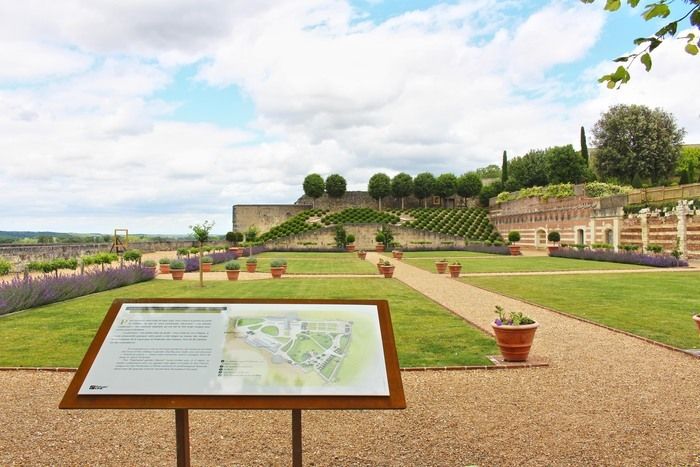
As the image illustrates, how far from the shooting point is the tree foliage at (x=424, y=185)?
65000mm

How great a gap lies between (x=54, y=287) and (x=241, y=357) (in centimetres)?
1278

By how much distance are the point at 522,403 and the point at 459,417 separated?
35.9 inches

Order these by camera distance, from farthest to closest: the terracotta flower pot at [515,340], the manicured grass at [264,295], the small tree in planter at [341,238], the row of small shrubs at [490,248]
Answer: the small tree in planter at [341,238], the row of small shrubs at [490,248], the manicured grass at [264,295], the terracotta flower pot at [515,340]

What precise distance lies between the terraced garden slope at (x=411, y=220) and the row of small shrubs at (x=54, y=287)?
32.3 meters

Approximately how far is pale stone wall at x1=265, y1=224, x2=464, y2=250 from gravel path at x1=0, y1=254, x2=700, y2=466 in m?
42.3

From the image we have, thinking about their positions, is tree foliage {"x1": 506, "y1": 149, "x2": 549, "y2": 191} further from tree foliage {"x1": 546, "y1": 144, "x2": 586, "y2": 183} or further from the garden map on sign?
the garden map on sign

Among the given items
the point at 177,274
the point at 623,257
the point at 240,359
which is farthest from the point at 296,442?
the point at 623,257

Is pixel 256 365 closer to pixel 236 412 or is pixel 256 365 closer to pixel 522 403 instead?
pixel 236 412

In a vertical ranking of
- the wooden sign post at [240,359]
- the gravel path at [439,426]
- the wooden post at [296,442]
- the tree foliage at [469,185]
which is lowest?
the gravel path at [439,426]

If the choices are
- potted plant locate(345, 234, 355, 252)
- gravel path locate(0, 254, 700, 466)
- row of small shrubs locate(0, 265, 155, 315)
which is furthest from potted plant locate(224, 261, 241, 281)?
potted plant locate(345, 234, 355, 252)

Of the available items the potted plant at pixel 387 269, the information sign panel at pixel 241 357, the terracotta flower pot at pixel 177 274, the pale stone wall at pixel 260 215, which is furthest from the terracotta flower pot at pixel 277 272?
the pale stone wall at pixel 260 215

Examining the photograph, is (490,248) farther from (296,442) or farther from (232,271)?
(296,442)

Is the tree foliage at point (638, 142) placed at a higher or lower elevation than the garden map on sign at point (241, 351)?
higher

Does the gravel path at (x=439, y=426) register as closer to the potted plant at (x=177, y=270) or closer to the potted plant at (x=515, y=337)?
the potted plant at (x=515, y=337)
